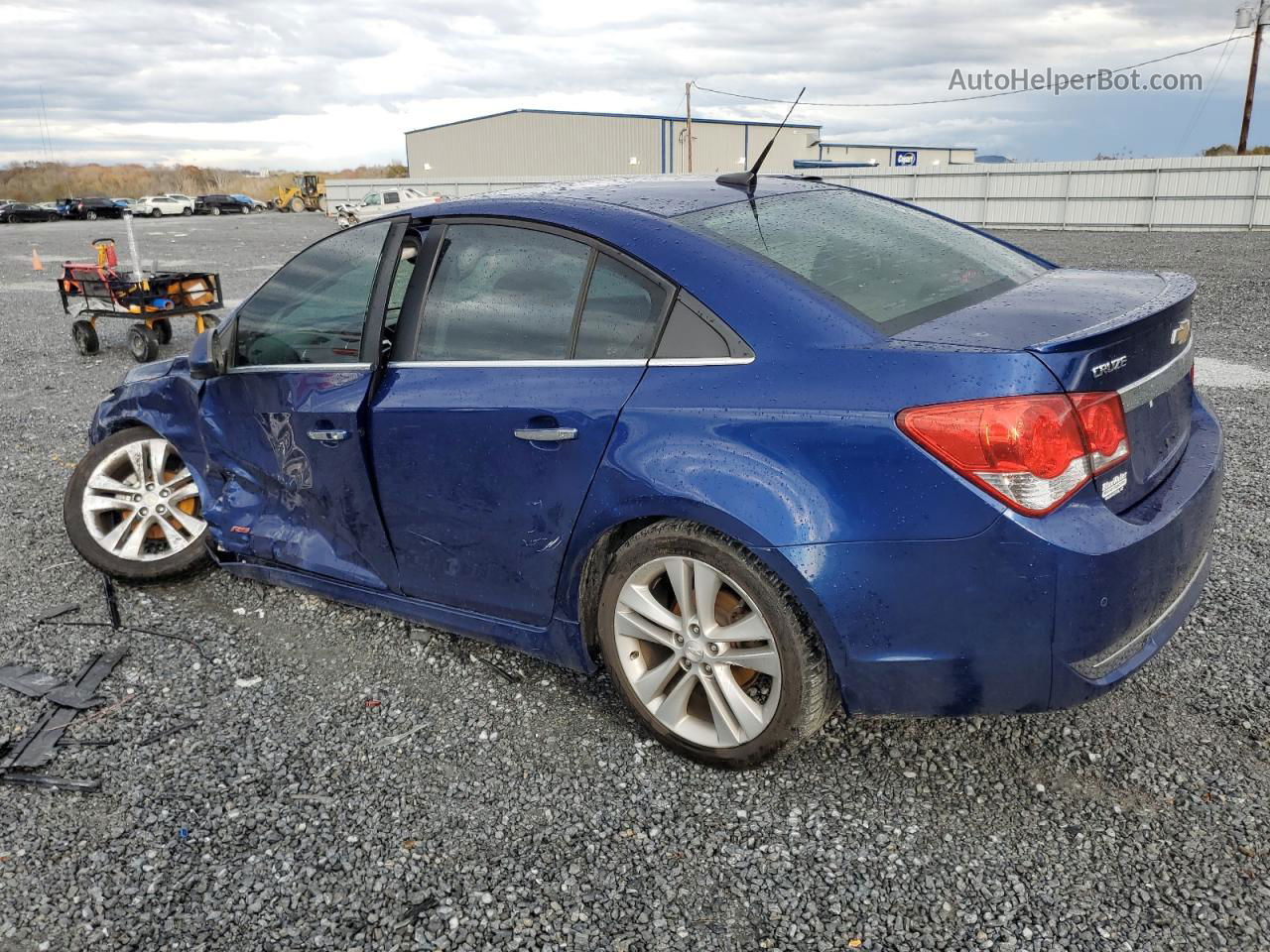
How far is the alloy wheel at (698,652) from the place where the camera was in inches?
105

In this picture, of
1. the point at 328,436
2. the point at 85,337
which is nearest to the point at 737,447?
the point at 328,436

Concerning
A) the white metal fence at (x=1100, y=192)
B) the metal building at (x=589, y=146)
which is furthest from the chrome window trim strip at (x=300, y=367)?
the metal building at (x=589, y=146)

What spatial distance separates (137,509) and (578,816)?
2.74 metres

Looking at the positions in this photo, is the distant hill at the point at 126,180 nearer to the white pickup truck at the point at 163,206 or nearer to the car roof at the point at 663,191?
the white pickup truck at the point at 163,206

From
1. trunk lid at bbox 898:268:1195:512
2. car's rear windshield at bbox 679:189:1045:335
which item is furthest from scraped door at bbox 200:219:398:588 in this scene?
trunk lid at bbox 898:268:1195:512

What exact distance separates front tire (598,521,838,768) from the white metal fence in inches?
883

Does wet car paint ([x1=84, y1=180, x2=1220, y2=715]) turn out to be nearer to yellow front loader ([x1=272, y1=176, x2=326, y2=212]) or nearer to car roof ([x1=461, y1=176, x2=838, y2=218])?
car roof ([x1=461, y1=176, x2=838, y2=218])

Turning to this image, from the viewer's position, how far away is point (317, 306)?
11.8 ft

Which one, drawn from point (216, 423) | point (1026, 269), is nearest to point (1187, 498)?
point (1026, 269)

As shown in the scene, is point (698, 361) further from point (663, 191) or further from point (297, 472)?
point (297, 472)

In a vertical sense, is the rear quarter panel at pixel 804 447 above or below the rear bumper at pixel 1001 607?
above

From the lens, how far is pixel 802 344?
2.52 metres

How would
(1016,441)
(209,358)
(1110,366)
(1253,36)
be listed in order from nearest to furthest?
(1016,441), (1110,366), (209,358), (1253,36)

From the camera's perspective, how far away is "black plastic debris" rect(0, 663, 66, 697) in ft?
11.6
